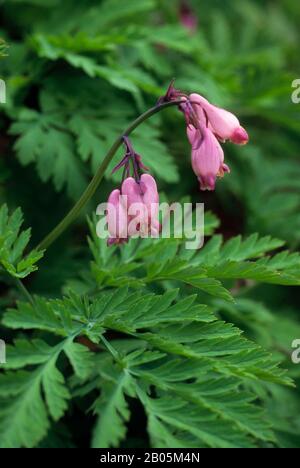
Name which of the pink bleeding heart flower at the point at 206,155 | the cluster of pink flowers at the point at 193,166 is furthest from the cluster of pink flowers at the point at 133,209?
the pink bleeding heart flower at the point at 206,155

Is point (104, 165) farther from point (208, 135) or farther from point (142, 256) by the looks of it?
point (142, 256)

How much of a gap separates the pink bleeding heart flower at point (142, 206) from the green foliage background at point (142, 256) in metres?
0.17

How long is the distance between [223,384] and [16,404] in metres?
0.54

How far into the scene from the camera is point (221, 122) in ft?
5.90

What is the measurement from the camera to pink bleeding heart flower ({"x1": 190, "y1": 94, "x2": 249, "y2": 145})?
180cm

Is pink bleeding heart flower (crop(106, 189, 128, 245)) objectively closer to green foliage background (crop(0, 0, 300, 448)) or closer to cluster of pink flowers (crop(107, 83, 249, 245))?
cluster of pink flowers (crop(107, 83, 249, 245))

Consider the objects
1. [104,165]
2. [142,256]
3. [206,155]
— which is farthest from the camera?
[142,256]

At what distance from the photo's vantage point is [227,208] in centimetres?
362

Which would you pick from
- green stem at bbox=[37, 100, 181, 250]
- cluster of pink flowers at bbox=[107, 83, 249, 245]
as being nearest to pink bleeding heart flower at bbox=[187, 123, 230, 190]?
cluster of pink flowers at bbox=[107, 83, 249, 245]

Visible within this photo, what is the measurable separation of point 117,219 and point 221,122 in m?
0.38

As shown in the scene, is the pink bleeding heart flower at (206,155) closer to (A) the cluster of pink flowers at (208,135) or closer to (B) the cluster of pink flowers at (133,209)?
(A) the cluster of pink flowers at (208,135)

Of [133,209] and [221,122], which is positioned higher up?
[221,122]

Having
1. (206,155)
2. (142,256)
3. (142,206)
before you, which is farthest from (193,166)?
(142,256)

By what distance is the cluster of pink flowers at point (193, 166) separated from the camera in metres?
1.79
